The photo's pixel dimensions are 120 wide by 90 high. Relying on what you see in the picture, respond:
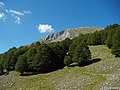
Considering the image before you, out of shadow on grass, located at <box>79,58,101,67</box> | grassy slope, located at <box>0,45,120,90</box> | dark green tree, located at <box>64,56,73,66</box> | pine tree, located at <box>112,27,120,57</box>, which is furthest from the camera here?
dark green tree, located at <box>64,56,73,66</box>

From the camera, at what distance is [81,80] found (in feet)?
180

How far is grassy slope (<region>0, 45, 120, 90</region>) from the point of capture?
165 ft

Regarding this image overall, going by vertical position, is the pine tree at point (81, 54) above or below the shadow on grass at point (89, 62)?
above

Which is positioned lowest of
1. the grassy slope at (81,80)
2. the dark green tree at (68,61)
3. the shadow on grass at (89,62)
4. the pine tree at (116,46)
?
the grassy slope at (81,80)

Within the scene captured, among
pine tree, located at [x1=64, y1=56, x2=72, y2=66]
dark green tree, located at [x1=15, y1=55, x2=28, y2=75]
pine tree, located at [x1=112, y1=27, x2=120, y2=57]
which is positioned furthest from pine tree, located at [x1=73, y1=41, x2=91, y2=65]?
dark green tree, located at [x1=15, y1=55, x2=28, y2=75]

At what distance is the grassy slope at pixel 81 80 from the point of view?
50312 mm

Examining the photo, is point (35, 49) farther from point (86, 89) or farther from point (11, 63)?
point (86, 89)

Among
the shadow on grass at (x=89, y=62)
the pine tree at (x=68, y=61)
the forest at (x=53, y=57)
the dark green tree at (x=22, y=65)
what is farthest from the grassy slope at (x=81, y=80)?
the dark green tree at (x=22, y=65)

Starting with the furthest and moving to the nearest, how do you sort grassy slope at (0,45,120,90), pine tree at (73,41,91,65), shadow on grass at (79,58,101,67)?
pine tree at (73,41,91,65) < shadow on grass at (79,58,101,67) < grassy slope at (0,45,120,90)

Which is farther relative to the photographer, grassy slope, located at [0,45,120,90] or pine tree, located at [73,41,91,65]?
pine tree, located at [73,41,91,65]

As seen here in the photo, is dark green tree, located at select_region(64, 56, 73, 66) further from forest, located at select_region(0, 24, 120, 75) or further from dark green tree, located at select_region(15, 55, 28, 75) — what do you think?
dark green tree, located at select_region(15, 55, 28, 75)

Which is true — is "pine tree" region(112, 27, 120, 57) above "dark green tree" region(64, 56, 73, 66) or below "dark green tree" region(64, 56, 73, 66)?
above

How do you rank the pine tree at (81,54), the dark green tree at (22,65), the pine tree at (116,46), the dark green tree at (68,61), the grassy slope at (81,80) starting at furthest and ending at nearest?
the dark green tree at (22,65)
the dark green tree at (68,61)
the pine tree at (81,54)
the pine tree at (116,46)
the grassy slope at (81,80)

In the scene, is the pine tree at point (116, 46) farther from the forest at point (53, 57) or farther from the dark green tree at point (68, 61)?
the dark green tree at point (68, 61)
